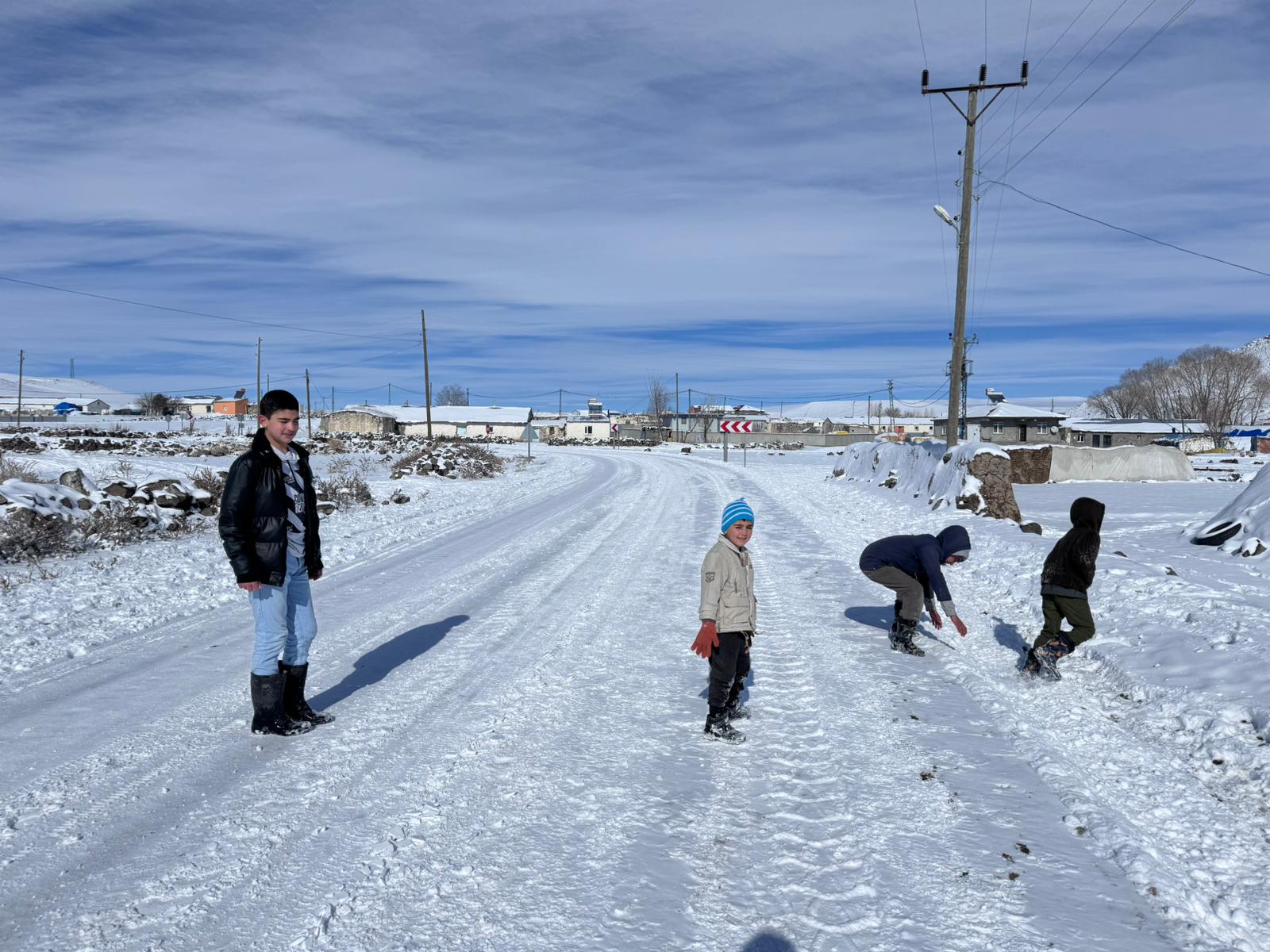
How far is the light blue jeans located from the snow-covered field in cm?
48

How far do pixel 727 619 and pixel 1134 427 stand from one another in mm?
95786

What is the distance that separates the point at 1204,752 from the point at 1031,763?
1.13 m

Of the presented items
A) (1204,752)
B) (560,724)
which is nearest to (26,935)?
(560,724)

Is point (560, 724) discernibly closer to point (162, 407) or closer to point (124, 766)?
point (124, 766)

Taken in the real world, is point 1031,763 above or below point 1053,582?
below

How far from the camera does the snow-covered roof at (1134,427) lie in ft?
272

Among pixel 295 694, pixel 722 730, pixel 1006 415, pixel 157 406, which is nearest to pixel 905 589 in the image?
pixel 722 730

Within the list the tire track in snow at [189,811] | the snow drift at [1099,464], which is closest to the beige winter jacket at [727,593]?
the tire track in snow at [189,811]

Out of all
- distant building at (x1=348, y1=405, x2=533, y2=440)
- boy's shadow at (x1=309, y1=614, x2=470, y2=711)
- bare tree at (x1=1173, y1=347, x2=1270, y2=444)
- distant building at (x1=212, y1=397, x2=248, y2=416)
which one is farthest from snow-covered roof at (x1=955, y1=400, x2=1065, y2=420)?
distant building at (x1=212, y1=397, x2=248, y2=416)

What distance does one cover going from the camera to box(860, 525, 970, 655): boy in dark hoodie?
6.71 meters

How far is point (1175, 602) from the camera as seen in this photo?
313 inches

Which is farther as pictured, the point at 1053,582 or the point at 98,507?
the point at 98,507

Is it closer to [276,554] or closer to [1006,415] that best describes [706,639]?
[276,554]

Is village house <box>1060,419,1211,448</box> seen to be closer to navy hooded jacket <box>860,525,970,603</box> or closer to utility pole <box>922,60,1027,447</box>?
utility pole <box>922,60,1027,447</box>
